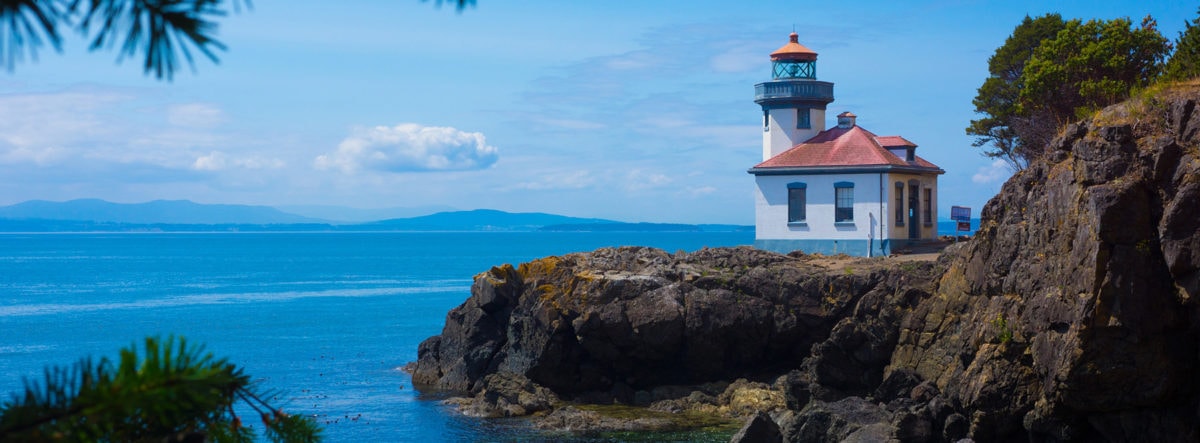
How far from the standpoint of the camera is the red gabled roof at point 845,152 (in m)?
38.6

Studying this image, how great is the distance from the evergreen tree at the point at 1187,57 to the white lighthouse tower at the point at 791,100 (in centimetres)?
1717

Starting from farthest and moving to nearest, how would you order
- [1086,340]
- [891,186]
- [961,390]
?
[891,186]
[961,390]
[1086,340]

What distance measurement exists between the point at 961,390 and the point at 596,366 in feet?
38.1

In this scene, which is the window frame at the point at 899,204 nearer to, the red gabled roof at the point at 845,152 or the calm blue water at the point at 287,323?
the red gabled roof at the point at 845,152

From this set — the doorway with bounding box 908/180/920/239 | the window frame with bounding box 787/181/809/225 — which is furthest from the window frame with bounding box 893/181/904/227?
the window frame with bounding box 787/181/809/225

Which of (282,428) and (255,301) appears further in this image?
(255,301)

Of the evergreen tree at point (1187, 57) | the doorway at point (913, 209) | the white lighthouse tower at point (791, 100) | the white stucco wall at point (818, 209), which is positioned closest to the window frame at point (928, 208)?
the doorway at point (913, 209)

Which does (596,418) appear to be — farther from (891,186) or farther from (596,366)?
(891,186)

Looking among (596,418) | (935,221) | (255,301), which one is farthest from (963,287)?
(255,301)

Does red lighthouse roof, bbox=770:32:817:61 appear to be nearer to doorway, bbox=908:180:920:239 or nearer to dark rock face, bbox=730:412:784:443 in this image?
doorway, bbox=908:180:920:239

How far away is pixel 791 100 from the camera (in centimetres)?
4138

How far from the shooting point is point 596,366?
1213 inches

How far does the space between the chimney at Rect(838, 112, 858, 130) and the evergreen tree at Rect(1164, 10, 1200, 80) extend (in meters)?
16.3

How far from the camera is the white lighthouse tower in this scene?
4138cm
